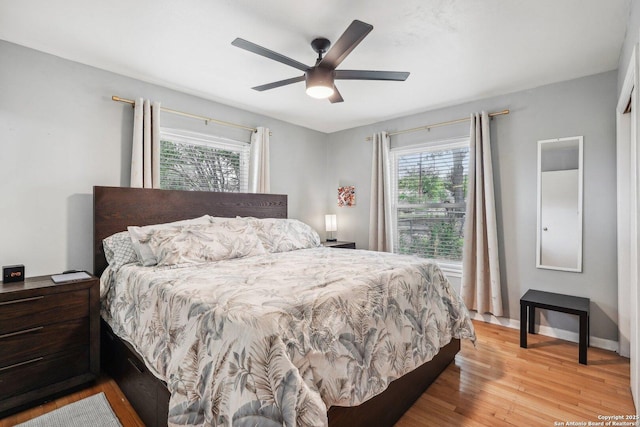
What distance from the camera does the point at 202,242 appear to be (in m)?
2.46

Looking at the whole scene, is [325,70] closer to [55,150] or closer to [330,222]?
[55,150]

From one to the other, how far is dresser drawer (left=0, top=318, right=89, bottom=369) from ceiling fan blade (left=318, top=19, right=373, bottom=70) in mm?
2451

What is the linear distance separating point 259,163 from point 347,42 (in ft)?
7.48

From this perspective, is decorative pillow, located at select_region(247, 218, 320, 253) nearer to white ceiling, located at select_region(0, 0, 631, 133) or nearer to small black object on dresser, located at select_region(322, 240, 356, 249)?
small black object on dresser, located at select_region(322, 240, 356, 249)

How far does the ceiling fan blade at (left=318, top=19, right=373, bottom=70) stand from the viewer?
5.40 feet

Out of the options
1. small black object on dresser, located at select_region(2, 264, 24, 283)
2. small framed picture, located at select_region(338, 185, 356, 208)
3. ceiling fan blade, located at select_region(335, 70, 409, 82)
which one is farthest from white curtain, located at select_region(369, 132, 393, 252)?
small black object on dresser, located at select_region(2, 264, 24, 283)

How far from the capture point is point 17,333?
1.89 metres

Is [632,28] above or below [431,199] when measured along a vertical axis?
above

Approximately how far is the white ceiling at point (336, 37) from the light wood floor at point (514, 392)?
2481mm

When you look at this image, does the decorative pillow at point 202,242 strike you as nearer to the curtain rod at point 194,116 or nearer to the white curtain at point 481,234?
the curtain rod at point 194,116

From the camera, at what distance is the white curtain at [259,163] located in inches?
151

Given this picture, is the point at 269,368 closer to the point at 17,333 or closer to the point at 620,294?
the point at 17,333

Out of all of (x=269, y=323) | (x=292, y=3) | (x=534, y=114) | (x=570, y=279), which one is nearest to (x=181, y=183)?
(x=292, y=3)

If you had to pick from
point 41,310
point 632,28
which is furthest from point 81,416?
point 632,28
